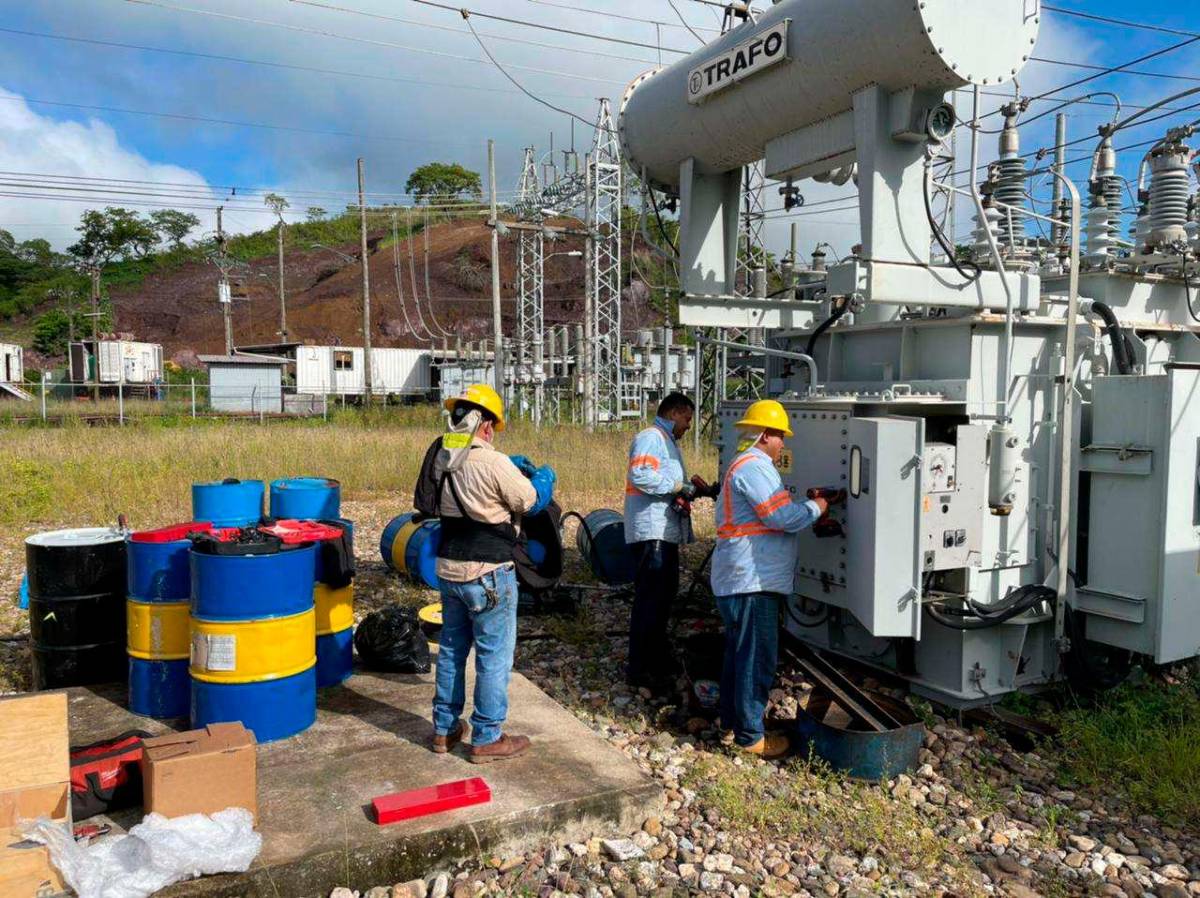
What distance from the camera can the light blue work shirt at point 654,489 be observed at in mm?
5945

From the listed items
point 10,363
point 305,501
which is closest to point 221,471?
point 305,501

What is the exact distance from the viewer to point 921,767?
16.5ft

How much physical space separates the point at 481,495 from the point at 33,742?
2.06 meters

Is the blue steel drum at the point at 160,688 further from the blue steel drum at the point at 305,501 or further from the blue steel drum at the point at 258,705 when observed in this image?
the blue steel drum at the point at 305,501

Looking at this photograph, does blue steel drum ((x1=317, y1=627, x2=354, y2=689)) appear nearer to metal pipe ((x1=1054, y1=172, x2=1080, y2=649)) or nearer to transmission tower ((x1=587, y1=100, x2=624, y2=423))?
metal pipe ((x1=1054, y1=172, x2=1080, y2=649))

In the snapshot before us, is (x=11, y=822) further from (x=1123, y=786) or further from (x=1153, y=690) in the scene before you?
(x=1153, y=690)

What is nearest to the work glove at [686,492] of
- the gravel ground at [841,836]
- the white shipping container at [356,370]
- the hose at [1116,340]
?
the gravel ground at [841,836]

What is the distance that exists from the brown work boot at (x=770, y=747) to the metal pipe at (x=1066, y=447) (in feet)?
6.33

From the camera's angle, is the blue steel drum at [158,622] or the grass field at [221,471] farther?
the grass field at [221,471]

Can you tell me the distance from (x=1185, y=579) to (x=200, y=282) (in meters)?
76.3

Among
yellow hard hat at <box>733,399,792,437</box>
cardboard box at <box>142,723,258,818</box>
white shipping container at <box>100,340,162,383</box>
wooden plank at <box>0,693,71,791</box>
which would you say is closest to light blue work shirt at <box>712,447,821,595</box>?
yellow hard hat at <box>733,399,792,437</box>

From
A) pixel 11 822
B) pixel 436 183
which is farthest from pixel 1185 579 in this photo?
pixel 436 183

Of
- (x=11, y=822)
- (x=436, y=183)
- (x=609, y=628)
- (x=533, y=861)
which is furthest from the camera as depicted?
(x=436, y=183)

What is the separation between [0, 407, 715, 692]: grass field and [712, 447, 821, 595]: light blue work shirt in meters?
4.24
